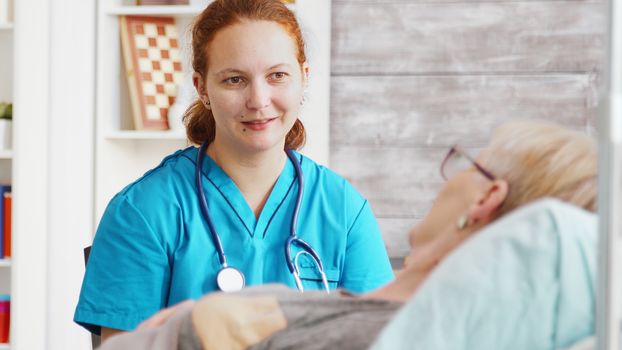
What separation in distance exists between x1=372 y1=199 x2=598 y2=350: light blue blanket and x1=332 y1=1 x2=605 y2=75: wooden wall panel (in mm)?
1836

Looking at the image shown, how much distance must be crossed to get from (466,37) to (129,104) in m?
1.02

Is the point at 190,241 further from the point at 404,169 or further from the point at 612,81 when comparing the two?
the point at 404,169

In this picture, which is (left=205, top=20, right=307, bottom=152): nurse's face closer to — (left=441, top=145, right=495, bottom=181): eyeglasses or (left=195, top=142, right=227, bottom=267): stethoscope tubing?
(left=195, top=142, right=227, bottom=267): stethoscope tubing

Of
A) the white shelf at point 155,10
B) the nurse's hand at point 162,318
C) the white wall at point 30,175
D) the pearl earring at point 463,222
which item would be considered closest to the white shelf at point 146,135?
the white wall at point 30,175

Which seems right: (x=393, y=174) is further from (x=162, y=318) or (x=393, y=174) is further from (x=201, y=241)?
(x=162, y=318)

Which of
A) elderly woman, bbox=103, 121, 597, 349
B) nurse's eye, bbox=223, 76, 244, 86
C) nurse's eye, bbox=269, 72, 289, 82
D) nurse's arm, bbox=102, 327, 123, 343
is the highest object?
nurse's eye, bbox=269, 72, 289, 82

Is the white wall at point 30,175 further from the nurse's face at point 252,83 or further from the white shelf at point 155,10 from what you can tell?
the nurse's face at point 252,83

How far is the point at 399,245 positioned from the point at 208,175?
1.11m

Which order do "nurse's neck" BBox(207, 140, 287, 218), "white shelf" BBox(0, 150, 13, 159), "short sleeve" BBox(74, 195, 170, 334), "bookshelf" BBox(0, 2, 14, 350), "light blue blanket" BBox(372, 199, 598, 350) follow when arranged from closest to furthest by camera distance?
"light blue blanket" BBox(372, 199, 598, 350), "short sleeve" BBox(74, 195, 170, 334), "nurse's neck" BBox(207, 140, 287, 218), "white shelf" BBox(0, 150, 13, 159), "bookshelf" BBox(0, 2, 14, 350)

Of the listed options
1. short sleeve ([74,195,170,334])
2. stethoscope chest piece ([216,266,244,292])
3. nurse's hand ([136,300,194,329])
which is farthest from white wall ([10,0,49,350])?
nurse's hand ([136,300,194,329])

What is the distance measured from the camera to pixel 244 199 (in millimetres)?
1590

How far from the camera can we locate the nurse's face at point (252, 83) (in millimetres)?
1535

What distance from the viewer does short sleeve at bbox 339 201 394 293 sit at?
1609 millimetres

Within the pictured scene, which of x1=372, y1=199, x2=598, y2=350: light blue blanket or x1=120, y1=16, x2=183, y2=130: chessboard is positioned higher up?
x1=120, y1=16, x2=183, y2=130: chessboard
